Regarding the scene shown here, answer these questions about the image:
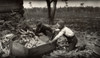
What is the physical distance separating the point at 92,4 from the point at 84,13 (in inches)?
91.2

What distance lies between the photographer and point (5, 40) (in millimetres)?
7719

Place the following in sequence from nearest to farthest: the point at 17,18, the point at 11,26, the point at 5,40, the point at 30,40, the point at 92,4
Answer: the point at 30,40 < the point at 5,40 < the point at 11,26 < the point at 17,18 < the point at 92,4

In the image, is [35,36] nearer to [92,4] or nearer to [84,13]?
[84,13]

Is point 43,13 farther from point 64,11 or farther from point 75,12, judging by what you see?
point 75,12

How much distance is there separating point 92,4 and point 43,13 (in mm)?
6285

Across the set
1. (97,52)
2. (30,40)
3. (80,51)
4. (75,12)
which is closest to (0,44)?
Result: (30,40)

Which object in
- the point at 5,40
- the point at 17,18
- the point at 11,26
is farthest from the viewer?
the point at 17,18

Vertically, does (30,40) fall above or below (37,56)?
above

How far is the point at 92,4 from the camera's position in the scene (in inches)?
794

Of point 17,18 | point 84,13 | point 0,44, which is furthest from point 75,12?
point 0,44

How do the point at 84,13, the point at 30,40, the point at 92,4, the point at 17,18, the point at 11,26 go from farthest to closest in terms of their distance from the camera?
the point at 92,4
the point at 84,13
the point at 17,18
the point at 11,26
the point at 30,40

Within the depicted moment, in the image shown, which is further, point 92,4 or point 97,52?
point 92,4

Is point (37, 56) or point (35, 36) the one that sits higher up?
point (35, 36)

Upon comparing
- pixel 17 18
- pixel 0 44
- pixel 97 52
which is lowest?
pixel 97 52
